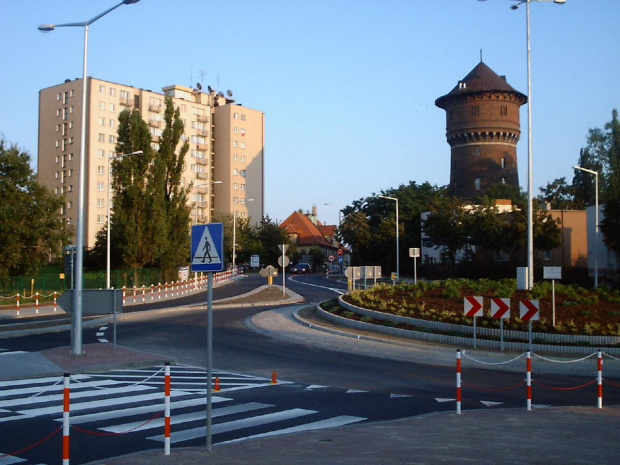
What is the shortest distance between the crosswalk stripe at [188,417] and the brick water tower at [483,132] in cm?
7595

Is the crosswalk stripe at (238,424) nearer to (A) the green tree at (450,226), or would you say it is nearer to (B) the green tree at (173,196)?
(B) the green tree at (173,196)

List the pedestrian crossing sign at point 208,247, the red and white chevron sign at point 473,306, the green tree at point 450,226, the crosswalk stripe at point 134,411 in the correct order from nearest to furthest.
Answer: the pedestrian crossing sign at point 208,247
the crosswalk stripe at point 134,411
the red and white chevron sign at point 473,306
the green tree at point 450,226

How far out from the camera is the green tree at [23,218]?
42.2 meters

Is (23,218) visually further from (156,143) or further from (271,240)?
(271,240)

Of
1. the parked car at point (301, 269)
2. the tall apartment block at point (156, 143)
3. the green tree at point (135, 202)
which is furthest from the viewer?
the parked car at point (301, 269)

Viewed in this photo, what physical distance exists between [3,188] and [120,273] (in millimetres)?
10853

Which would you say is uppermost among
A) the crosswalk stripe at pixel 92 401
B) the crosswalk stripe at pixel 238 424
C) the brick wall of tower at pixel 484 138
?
the brick wall of tower at pixel 484 138

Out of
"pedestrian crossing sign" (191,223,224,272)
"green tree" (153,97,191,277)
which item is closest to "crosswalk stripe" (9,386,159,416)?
"pedestrian crossing sign" (191,223,224,272)

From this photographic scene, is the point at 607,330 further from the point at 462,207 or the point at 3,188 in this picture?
the point at 462,207

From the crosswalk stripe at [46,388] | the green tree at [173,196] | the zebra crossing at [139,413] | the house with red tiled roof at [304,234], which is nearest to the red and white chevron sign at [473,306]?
the zebra crossing at [139,413]

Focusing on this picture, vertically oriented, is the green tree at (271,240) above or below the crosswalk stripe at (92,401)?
above

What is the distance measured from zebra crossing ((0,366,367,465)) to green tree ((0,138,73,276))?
27.7 metres

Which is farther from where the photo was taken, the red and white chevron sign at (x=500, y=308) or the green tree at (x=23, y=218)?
the green tree at (x=23, y=218)

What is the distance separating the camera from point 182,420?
11.7 m
